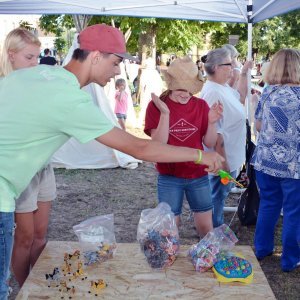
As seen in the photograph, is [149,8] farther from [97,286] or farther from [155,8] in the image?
[97,286]

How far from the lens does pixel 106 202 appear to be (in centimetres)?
527

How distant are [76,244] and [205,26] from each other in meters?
18.5

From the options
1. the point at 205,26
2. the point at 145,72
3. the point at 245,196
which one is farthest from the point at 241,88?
the point at 205,26

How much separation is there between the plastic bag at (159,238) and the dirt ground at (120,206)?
1.24 metres

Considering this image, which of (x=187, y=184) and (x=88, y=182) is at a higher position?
(x=187, y=184)

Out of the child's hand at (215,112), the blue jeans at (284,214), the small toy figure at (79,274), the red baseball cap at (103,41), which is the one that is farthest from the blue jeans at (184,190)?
the red baseball cap at (103,41)

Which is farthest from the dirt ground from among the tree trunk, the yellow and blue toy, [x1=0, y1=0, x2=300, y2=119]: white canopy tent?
the tree trunk

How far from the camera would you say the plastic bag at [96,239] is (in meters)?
2.37

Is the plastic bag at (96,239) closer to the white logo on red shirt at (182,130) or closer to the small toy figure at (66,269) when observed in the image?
the small toy figure at (66,269)

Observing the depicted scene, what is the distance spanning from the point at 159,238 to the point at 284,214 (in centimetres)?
140

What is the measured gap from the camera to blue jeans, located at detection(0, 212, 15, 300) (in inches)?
71.2

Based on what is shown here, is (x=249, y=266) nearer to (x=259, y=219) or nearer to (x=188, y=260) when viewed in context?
(x=188, y=260)

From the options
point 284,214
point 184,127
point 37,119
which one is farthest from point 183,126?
point 37,119

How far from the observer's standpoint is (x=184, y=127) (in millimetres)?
2879
